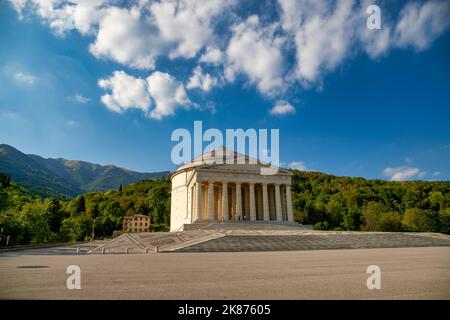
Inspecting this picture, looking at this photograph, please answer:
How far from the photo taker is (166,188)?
112m

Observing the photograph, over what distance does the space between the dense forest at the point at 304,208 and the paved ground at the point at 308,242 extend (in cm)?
2949

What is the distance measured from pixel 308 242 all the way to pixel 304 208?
6246 cm

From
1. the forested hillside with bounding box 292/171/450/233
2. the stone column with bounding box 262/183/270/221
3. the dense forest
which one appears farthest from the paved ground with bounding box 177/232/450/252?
the forested hillside with bounding box 292/171/450/233

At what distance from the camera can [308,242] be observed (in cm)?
2811

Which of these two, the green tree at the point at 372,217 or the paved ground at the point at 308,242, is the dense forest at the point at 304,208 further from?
the paved ground at the point at 308,242

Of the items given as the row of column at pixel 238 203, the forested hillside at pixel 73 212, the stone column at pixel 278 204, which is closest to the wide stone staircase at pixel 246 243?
the row of column at pixel 238 203

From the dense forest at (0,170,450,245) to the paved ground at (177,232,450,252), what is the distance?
29.5m

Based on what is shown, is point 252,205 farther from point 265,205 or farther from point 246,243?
point 246,243

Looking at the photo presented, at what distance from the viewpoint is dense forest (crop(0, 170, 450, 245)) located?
53.7 metres

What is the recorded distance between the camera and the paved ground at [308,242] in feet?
79.5

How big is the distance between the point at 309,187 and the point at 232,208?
204ft

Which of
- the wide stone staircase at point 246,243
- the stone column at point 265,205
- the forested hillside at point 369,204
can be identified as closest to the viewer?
the wide stone staircase at point 246,243
